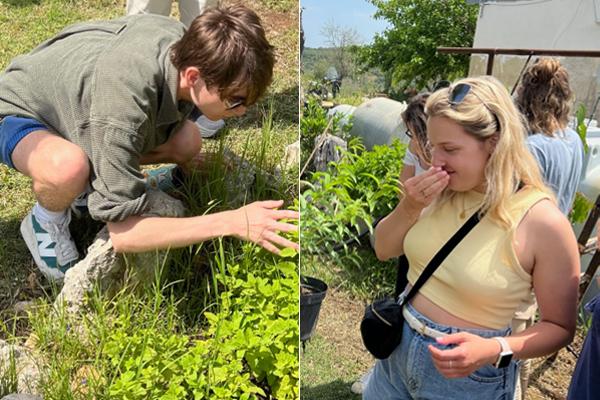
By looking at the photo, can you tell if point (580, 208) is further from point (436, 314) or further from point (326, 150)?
point (326, 150)

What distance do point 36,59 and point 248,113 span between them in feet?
4.83

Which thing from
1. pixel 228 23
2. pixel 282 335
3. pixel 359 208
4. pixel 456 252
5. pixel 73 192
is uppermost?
pixel 228 23

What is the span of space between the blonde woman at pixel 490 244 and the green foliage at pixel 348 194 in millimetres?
442

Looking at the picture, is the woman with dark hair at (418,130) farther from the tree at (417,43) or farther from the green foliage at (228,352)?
the green foliage at (228,352)

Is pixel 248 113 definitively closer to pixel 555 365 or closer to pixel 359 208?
pixel 359 208

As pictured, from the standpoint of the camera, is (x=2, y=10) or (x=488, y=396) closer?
(x=488, y=396)

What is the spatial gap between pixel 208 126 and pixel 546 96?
87.8 inches

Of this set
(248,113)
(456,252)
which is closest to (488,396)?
(456,252)

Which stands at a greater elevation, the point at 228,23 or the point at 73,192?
the point at 228,23

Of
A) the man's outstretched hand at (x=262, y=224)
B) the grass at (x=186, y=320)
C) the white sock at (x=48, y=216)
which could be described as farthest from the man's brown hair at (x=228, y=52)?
the white sock at (x=48, y=216)

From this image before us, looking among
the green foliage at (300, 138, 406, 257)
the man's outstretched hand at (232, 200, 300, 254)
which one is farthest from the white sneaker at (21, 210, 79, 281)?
the green foliage at (300, 138, 406, 257)

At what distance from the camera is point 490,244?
1176 millimetres

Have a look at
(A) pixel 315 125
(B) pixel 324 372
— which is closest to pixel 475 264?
(B) pixel 324 372

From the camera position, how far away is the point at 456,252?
123cm
